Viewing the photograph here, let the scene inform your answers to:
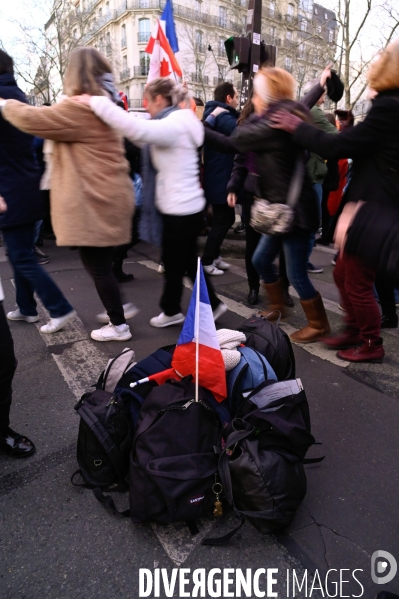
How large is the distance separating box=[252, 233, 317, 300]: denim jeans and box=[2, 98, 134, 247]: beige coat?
3.67 ft

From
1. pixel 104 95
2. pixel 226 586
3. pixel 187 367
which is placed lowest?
pixel 226 586

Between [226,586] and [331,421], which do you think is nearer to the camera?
[226,586]

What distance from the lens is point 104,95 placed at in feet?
9.57

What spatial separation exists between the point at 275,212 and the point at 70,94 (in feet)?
5.11

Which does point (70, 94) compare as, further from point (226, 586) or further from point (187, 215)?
point (226, 586)

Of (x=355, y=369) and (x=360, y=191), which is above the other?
(x=360, y=191)

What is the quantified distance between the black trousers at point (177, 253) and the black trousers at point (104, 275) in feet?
1.42

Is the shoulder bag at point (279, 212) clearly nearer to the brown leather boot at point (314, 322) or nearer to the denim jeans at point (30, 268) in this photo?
the brown leather boot at point (314, 322)

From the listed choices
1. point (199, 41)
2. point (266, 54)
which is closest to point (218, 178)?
point (266, 54)

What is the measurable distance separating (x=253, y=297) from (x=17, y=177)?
2.41 metres

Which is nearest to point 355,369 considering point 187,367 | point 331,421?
point 331,421

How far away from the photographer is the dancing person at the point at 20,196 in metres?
3.14

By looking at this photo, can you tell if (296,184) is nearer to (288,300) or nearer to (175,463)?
(288,300)

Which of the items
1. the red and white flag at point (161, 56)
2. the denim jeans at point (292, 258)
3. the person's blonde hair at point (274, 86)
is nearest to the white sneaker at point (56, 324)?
the denim jeans at point (292, 258)
